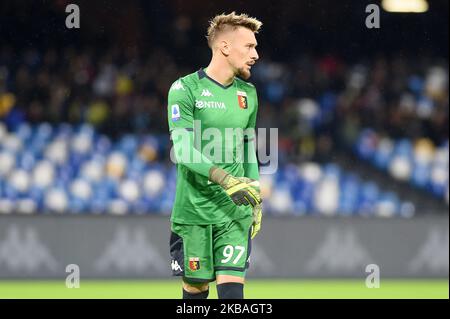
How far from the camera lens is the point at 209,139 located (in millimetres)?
6625

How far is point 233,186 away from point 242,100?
741 millimetres

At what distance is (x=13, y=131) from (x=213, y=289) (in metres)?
4.74

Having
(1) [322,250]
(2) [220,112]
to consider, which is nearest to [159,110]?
(1) [322,250]

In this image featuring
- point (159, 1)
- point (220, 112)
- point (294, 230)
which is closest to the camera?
point (220, 112)

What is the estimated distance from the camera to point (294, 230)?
14.4m

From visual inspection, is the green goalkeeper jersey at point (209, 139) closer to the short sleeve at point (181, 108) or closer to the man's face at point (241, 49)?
the short sleeve at point (181, 108)

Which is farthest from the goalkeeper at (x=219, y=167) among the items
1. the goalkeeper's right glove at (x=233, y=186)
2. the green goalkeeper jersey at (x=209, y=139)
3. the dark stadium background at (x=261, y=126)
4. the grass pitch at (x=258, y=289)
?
the dark stadium background at (x=261, y=126)

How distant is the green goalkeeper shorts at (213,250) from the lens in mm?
6625

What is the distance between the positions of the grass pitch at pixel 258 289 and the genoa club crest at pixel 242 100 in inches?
195

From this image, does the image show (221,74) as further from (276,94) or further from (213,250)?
(276,94)

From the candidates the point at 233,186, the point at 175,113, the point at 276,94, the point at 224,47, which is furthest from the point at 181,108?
the point at 276,94

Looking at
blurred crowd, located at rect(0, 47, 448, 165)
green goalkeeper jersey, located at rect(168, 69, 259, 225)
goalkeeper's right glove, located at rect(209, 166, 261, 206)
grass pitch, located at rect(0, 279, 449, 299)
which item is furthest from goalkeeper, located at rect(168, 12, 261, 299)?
blurred crowd, located at rect(0, 47, 448, 165)

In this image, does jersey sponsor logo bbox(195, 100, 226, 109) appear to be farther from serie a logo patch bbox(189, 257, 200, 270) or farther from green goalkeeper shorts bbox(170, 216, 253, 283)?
serie a logo patch bbox(189, 257, 200, 270)
